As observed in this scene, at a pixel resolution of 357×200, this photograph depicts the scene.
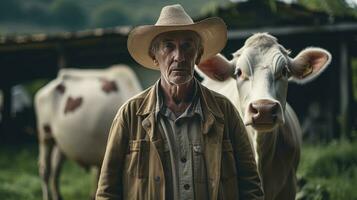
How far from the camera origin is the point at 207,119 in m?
3.79

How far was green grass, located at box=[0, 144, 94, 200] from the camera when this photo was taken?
10.5 m

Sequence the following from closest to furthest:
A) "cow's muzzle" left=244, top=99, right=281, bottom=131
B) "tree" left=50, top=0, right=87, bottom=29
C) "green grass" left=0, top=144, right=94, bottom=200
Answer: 1. "cow's muzzle" left=244, top=99, right=281, bottom=131
2. "green grass" left=0, top=144, right=94, bottom=200
3. "tree" left=50, top=0, right=87, bottom=29

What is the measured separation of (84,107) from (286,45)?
18.2 feet

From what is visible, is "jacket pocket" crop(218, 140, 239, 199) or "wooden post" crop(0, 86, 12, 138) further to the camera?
"wooden post" crop(0, 86, 12, 138)

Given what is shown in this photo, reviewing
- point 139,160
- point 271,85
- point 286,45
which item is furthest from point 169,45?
point 286,45

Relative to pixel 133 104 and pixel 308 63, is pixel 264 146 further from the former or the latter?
pixel 133 104

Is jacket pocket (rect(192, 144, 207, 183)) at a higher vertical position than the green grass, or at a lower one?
higher

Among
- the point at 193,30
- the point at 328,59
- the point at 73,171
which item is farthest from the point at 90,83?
the point at 193,30

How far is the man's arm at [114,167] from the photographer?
379 cm

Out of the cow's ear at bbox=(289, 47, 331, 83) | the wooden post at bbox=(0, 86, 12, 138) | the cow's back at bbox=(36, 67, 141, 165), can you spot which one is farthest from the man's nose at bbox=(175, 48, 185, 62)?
the wooden post at bbox=(0, 86, 12, 138)

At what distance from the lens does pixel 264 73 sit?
214 inches

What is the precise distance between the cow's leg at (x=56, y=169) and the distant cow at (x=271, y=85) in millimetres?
5843

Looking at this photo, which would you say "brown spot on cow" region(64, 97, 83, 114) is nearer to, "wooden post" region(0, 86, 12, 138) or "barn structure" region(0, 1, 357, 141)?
"barn structure" region(0, 1, 357, 141)

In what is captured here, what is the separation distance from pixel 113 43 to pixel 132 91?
3.73m
